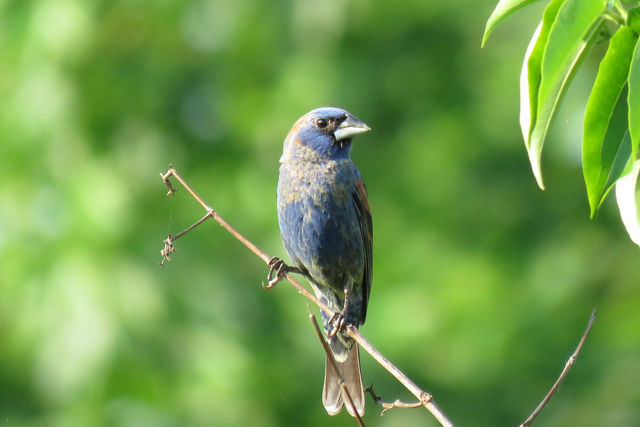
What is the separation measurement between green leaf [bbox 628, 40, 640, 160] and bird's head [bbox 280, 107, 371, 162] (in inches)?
85.7

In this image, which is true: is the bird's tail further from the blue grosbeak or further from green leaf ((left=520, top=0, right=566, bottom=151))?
green leaf ((left=520, top=0, right=566, bottom=151))

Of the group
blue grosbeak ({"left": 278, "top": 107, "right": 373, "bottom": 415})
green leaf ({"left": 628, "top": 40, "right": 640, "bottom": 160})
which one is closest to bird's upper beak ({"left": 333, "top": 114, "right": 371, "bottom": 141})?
blue grosbeak ({"left": 278, "top": 107, "right": 373, "bottom": 415})

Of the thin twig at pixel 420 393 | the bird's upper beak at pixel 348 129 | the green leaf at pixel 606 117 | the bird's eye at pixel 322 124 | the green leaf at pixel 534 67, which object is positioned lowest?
the thin twig at pixel 420 393

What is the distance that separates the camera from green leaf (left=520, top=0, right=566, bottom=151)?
1783 mm

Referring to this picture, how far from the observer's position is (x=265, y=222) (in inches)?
283

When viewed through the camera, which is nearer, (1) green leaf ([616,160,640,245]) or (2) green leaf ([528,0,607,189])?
(2) green leaf ([528,0,607,189])

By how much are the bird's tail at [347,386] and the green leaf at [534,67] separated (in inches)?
84.1

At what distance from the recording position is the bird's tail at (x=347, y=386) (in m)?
3.90

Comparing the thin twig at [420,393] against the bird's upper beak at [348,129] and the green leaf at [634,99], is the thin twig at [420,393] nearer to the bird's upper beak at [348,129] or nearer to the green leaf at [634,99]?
the green leaf at [634,99]

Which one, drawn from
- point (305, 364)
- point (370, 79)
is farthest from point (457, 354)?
point (370, 79)

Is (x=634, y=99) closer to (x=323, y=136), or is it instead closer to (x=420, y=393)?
(x=420, y=393)

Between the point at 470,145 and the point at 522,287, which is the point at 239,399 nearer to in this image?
the point at 522,287

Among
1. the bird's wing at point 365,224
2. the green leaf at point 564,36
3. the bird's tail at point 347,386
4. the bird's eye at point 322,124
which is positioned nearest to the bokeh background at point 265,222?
the bird's tail at point 347,386

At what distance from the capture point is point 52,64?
629 centimetres
